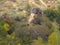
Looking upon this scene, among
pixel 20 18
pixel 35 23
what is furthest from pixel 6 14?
pixel 35 23

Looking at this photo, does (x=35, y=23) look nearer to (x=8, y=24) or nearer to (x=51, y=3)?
(x=8, y=24)

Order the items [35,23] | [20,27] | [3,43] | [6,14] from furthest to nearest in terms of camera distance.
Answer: [6,14], [35,23], [20,27], [3,43]

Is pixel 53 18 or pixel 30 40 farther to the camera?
pixel 53 18

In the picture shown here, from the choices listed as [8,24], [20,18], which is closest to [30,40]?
[8,24]

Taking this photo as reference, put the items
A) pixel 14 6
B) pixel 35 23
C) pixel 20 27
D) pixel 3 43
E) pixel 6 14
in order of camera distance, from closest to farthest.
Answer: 1. pixel 3 43
2. pixel 20 27
3. pixel 35 23
4. pixel 6 14
5. pixel 14 6

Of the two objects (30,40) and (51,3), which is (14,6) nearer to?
(51,3)

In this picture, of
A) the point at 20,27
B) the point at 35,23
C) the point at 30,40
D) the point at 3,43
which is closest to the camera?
the point at 3,43
